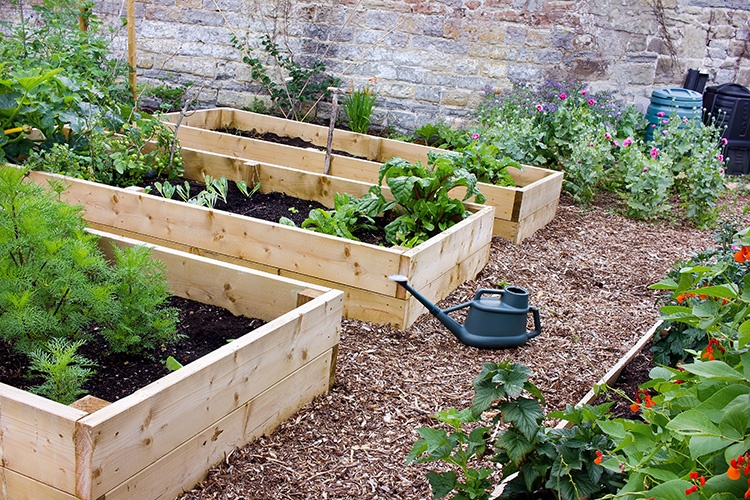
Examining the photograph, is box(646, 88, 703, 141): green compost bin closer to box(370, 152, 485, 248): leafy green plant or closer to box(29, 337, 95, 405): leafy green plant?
box(370, 152, 485, 248): leafy green plant

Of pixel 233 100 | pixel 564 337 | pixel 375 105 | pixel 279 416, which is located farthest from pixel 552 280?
pixel 233 100

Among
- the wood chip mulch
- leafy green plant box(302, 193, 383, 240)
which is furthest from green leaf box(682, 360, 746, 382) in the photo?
leafy green plant box(302, 193, 383, 240)

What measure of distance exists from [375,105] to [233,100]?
1606 mm

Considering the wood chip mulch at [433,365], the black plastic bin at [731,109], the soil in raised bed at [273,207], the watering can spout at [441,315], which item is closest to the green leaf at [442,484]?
the wood chip mulch at [433,365]

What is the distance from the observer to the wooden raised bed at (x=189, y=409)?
1.96 meters

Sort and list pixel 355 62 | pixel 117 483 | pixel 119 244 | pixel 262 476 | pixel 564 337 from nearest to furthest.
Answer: pixel 117 483
pixel 262 476
pixel 119 244
pixel 564 337
pixel 355 62

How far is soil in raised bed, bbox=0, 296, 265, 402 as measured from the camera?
245 cm

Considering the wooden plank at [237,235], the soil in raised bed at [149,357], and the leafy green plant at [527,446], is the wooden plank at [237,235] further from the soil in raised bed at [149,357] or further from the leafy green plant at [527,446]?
the leafy green plant at [527,446]

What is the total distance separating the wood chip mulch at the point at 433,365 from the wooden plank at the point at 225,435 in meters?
0.04

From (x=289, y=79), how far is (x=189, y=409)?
6.24 metres

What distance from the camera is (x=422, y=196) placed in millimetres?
4246

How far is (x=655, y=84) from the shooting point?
7.99 meters

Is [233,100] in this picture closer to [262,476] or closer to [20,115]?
[20,115]

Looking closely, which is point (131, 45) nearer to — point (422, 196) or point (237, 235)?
point (237, 235)
